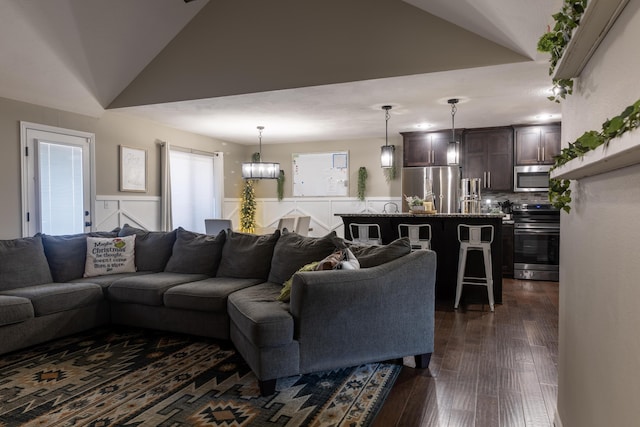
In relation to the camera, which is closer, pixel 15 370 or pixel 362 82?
pixel 15 370

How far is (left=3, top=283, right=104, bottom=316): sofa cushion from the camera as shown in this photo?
3428mm

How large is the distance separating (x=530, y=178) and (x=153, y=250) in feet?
19.0

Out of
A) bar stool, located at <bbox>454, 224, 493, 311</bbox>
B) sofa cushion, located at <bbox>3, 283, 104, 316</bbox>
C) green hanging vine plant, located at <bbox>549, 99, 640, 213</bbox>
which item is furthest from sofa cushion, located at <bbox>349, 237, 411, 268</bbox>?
sofa cushion, located at <bbox>3, 283, 104, 316</bbox>

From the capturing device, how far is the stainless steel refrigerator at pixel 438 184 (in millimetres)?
7176

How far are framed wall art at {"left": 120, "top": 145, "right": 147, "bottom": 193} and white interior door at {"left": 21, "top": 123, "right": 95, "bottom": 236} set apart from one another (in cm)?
49

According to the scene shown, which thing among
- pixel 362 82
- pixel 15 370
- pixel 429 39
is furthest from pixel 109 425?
pixel 429 39

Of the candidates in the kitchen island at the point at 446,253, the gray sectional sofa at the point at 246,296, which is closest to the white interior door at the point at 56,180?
the gray sectional sofa at the point at 246,296

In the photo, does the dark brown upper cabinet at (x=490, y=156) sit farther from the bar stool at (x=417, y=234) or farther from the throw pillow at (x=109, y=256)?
the throw pillow at (x=109, y=256)

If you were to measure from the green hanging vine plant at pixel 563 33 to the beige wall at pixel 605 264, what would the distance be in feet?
0.30

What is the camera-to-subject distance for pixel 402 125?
691 cm

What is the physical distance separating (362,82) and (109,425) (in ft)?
12.3

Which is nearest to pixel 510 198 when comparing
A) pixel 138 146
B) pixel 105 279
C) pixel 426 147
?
pixel 426 147

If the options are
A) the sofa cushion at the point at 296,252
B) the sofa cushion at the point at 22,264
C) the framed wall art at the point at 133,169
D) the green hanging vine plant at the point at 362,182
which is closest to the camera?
the sofa cushion at the point at 296,252

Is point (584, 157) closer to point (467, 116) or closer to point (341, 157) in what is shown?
point (467, 116)
